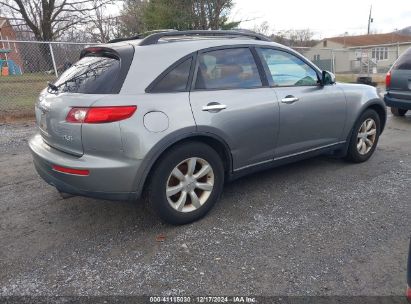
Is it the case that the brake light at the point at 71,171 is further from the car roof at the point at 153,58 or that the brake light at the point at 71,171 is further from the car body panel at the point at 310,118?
the car body panel at the point at 310,118

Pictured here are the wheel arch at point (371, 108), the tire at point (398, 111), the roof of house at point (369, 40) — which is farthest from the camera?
the roof of house at point (369, 40)

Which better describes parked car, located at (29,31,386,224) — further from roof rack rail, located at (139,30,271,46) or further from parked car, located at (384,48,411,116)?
parked car, located at (384,48,411,116)

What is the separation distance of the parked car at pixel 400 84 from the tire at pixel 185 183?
568cm

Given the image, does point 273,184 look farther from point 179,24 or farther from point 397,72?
point 179,24

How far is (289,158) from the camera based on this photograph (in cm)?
386

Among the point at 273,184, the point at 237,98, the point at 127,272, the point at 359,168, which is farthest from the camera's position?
the point at 359,168

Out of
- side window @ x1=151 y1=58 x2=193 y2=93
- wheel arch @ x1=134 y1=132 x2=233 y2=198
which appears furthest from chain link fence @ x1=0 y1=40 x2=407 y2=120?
wheel arch @ x1=134 y1=132 x2=233 y2=198

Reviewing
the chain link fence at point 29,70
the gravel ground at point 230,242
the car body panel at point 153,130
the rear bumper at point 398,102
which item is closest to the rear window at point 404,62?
the rear bumper at point 398,102

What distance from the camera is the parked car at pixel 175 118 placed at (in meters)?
2.69

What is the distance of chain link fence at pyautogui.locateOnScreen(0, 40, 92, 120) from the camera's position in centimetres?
886

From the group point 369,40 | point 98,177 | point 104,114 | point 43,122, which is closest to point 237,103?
point 104,114

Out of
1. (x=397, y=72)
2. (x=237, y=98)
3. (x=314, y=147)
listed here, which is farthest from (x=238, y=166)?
(x=397, y=72)

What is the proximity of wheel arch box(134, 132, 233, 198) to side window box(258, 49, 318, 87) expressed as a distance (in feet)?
3.09

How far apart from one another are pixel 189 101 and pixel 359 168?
2.81 m
